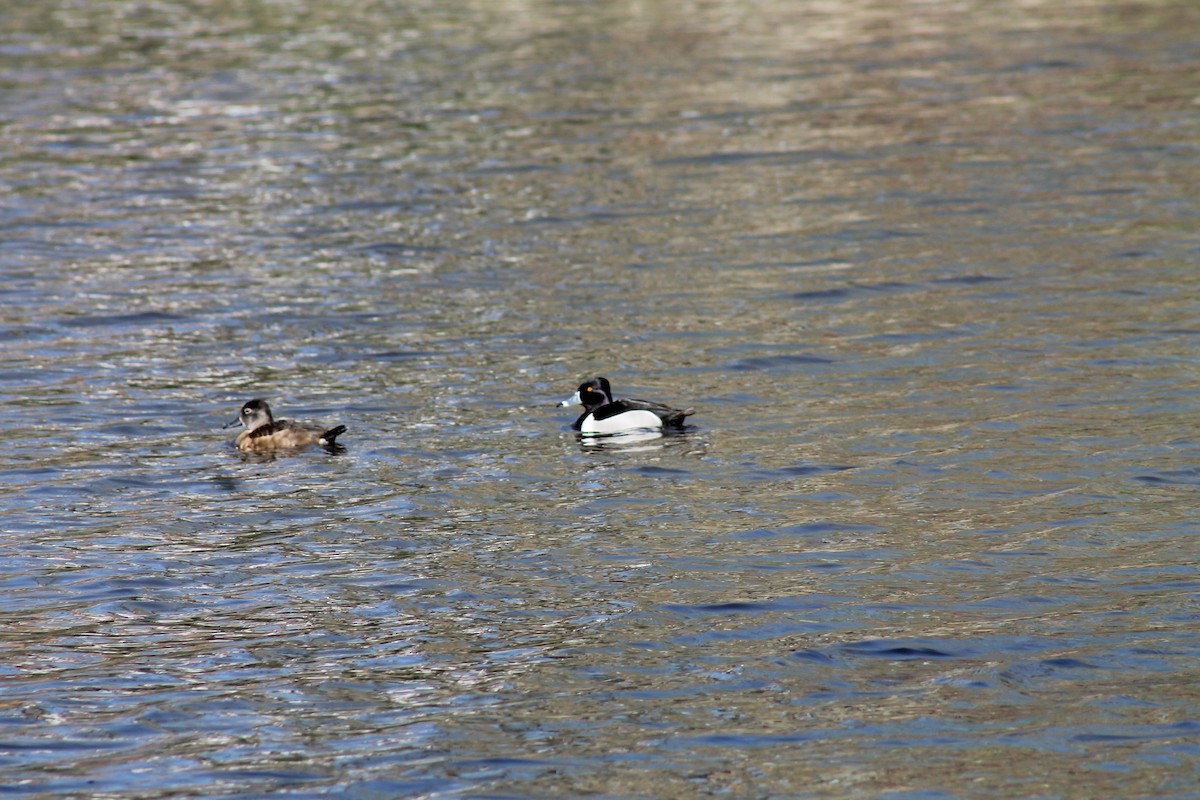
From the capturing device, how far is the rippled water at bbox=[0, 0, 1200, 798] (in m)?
9.95

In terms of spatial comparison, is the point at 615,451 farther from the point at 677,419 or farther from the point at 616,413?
the point at 677,419

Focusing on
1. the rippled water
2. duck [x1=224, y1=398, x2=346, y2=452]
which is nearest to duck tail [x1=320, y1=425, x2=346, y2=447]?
duck [x1=224, y1=398, x2=346, y2=452]

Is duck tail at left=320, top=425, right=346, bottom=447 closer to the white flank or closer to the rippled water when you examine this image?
the rippled water

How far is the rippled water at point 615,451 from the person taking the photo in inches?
392

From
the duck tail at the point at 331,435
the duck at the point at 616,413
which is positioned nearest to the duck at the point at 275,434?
the duck tail at the point at 331,435

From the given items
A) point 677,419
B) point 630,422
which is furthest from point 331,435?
point 677,419

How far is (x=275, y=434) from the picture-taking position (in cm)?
1577

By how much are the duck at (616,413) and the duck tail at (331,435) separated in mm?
2178

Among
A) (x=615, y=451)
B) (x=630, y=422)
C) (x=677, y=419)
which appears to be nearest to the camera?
(x=615, y=451)

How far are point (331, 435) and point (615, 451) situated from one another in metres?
2.53

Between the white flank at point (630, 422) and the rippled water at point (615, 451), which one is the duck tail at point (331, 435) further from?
the white flank at point (630, 422)

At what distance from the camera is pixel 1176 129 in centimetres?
2978

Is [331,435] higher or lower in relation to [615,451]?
higher

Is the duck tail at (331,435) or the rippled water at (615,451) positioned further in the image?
the duck tail at (331,435)
